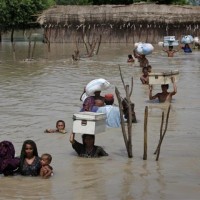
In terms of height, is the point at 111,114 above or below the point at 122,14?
below

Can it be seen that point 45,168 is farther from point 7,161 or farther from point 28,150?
point 7,161

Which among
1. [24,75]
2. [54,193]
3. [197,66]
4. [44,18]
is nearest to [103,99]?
[54,193]

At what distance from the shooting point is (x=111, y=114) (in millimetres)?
9367

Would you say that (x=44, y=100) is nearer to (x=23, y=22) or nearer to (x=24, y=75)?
(x=24, y=75)

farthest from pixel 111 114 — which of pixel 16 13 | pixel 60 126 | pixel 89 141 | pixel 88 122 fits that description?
pixel 16 13

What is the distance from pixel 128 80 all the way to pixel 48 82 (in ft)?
7.86

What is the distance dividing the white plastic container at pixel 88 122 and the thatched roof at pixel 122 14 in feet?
98.6

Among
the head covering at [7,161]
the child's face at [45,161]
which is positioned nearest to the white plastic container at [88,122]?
the child's face at [45,161]

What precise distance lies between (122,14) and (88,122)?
30.3 meters


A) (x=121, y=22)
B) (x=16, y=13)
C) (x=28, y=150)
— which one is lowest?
(x=28, y=150)

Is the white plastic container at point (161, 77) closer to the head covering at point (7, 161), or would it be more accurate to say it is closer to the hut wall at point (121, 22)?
the head covering at point (7, 161)

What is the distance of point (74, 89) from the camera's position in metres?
14.6

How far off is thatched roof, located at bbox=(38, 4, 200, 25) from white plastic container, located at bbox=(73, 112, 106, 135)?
30.1 m

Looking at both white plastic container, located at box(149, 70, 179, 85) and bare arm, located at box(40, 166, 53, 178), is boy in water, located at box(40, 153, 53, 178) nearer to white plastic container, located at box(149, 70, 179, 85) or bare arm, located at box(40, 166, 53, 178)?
bare arm, located at box(40, 166, 53, 178)
